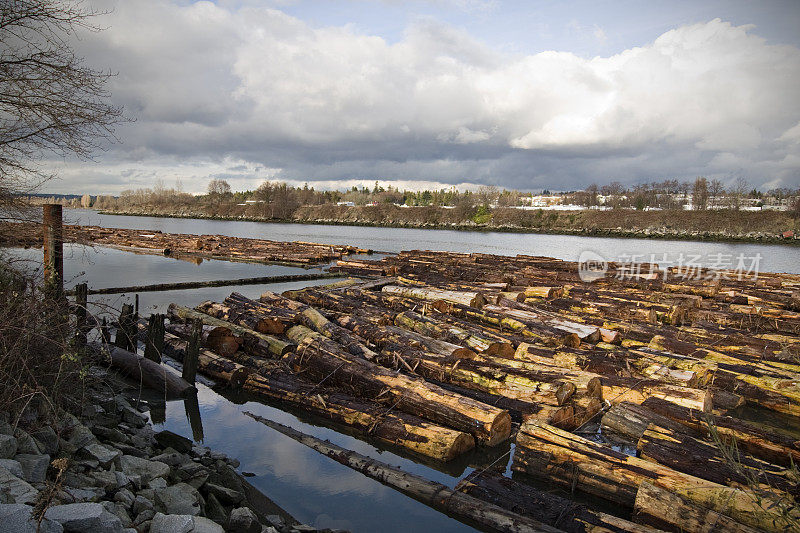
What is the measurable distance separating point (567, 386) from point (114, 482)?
629cm

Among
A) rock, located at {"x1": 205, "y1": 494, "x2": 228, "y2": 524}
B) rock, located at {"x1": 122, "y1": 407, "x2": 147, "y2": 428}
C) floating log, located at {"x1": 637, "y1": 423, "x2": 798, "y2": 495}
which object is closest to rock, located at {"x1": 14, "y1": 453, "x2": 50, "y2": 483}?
rock, located at {"x1": 205, "y1": 494, "x2": 228, "y2": 524}

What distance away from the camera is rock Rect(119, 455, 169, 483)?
454 centimetres

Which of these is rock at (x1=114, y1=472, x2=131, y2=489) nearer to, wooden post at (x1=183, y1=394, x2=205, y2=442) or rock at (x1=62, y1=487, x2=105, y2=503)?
rock at (x1=62, y1=487, x2=105, y2=503)

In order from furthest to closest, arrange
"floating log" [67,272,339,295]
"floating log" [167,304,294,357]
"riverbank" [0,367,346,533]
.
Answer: "floating log" [67,272,339,295]
"floating log" [167,304,294,357]
"riverbank" [0,367,346,533]

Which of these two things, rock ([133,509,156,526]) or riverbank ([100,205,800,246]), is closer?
rock ([133,509,156,526])

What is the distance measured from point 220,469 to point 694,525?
17.4 feet

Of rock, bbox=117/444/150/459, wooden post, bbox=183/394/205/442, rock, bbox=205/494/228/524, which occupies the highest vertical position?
rock, bbox=117/444/150/459

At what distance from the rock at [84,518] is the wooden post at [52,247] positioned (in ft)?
19.3

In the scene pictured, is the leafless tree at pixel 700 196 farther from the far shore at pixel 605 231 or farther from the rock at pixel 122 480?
the rock at pixel 122 480

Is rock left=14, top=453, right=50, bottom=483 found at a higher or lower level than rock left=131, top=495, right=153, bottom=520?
higher

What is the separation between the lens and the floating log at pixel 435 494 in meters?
4.67

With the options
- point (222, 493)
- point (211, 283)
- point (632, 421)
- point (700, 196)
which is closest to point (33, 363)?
point (222, 493)

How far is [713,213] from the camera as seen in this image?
8506 cm

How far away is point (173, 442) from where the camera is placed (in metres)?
6.07
